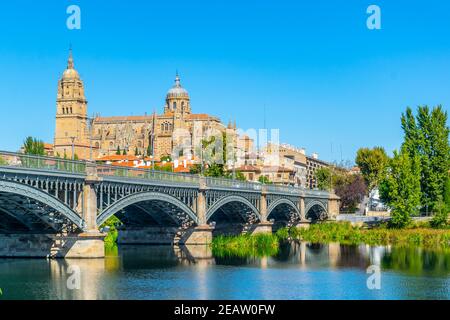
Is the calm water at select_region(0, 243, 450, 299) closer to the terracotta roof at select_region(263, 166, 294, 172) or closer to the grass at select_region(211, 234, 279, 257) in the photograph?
the grass at select_region(211, 234, 279, 257)

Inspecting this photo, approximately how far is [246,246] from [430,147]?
35926 mm

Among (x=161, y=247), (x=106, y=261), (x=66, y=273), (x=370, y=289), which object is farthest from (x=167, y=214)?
(x=370, y=289)

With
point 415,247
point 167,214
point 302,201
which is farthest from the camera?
point 302,201

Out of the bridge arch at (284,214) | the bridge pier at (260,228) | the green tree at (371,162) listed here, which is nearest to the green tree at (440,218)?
the bridge arch at (284,214)

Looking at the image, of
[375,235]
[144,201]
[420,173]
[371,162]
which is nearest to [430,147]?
[420,173]

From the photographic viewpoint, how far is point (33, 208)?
2238 inches

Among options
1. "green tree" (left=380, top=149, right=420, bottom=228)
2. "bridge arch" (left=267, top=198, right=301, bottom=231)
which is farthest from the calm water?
"bridge arch" (left=267, top=198, right=301, bottom=231)

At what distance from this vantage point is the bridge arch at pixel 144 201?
6303 cm

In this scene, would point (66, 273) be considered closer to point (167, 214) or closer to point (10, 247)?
point (10, 247)

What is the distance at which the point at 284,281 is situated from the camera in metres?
53.9

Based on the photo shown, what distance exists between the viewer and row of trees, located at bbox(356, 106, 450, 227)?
102750 millimetres

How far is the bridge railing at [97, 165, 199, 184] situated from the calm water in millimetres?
7163

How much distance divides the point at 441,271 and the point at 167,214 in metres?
30.4
